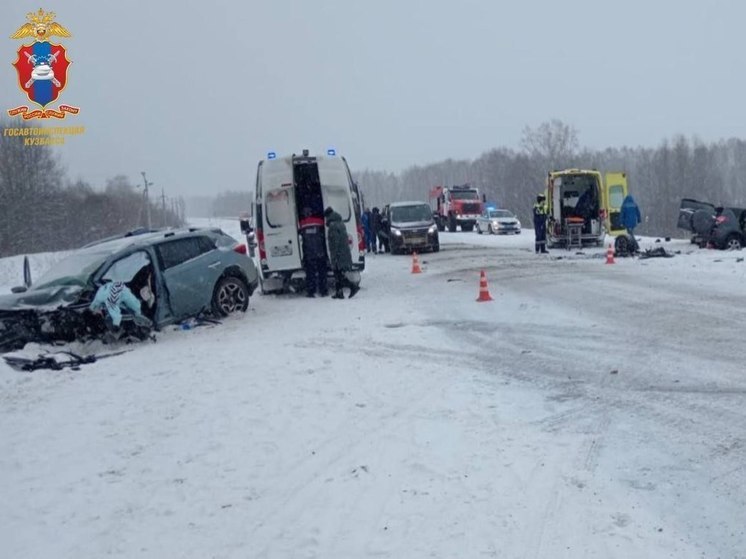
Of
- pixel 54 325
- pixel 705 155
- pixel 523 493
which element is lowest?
pixel 523 493

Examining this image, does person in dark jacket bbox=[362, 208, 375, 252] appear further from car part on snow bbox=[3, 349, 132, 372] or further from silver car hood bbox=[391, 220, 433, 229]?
car part on snow bbox=[3, 349, 132, 372]

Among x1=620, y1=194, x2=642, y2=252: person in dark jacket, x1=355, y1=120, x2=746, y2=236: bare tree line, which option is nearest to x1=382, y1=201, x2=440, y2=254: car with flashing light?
x1=620, y1=194, x2=642, y2=252: person in dark jacket

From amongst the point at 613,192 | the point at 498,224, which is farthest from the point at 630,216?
the point at 498,224

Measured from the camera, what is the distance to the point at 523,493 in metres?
4.71

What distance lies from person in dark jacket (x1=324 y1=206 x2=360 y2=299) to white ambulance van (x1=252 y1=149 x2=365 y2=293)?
18.0 inches

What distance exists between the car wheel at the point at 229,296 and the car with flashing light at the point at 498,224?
1059 inches

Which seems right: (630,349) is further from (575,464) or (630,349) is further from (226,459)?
(226,459)

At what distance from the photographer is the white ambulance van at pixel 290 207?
15164 mm

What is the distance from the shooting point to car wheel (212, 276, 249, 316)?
41.8 feet

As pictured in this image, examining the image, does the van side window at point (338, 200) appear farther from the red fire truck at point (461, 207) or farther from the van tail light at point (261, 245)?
the red fire truck at point (461, 207)

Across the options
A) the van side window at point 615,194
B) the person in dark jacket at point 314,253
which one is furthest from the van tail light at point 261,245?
the van side window at point 615,194

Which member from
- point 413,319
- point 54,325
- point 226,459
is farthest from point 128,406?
point 413,319

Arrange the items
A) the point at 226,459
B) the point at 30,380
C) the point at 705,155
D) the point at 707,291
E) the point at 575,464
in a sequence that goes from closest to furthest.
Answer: the point at 575,464, the point at 226,459, the point at 30,380, the point at 707,291, the point at 705,155

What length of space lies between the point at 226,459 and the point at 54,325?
602 centimetres
